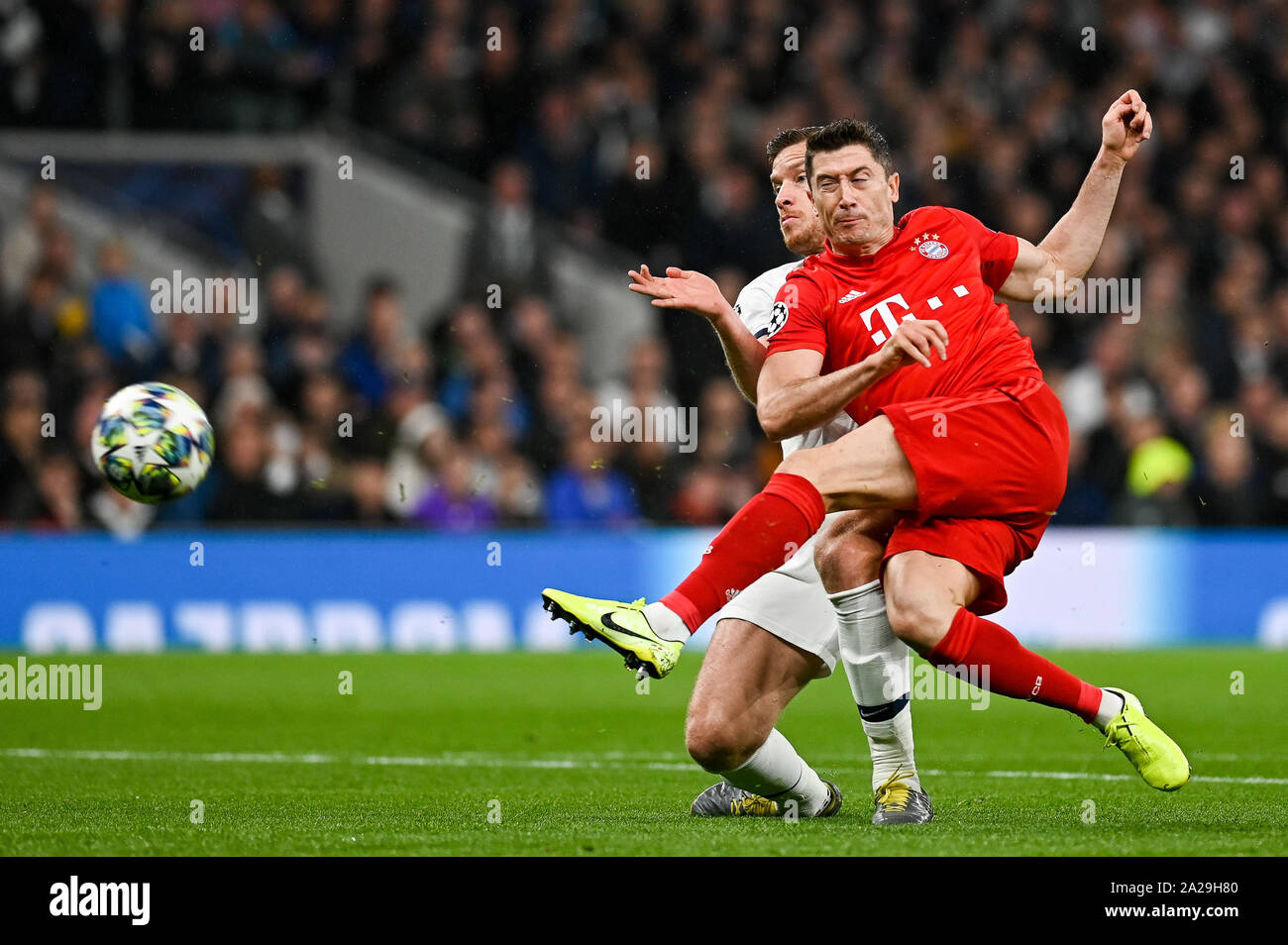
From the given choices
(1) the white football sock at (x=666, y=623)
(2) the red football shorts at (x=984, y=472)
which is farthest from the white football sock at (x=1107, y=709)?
(1) the white football sock at (x=666, y=623)

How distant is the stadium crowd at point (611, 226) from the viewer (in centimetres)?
1247

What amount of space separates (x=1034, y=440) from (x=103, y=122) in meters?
11.4

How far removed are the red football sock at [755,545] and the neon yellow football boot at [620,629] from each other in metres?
0.19

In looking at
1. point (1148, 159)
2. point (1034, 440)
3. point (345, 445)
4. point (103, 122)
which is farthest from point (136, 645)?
point (1148, 159)

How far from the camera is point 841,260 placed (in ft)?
18.2

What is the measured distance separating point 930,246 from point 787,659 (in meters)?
1.33

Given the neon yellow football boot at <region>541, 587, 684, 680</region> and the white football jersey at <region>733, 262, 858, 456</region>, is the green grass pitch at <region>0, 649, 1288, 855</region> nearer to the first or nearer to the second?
the neon yellow football boot at <region>541, 587, 684, 680</region>

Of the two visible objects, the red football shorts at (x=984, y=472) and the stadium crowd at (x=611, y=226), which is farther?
the stadium crowd at (x=611, y=226)

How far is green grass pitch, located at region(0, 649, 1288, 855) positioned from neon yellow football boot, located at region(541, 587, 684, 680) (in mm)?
478

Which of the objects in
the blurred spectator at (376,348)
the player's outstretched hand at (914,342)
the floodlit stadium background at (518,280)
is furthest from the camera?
the blurred spectator at (376,348)

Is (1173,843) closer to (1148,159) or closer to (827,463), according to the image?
(827,463)

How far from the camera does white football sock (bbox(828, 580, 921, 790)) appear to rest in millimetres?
5426
